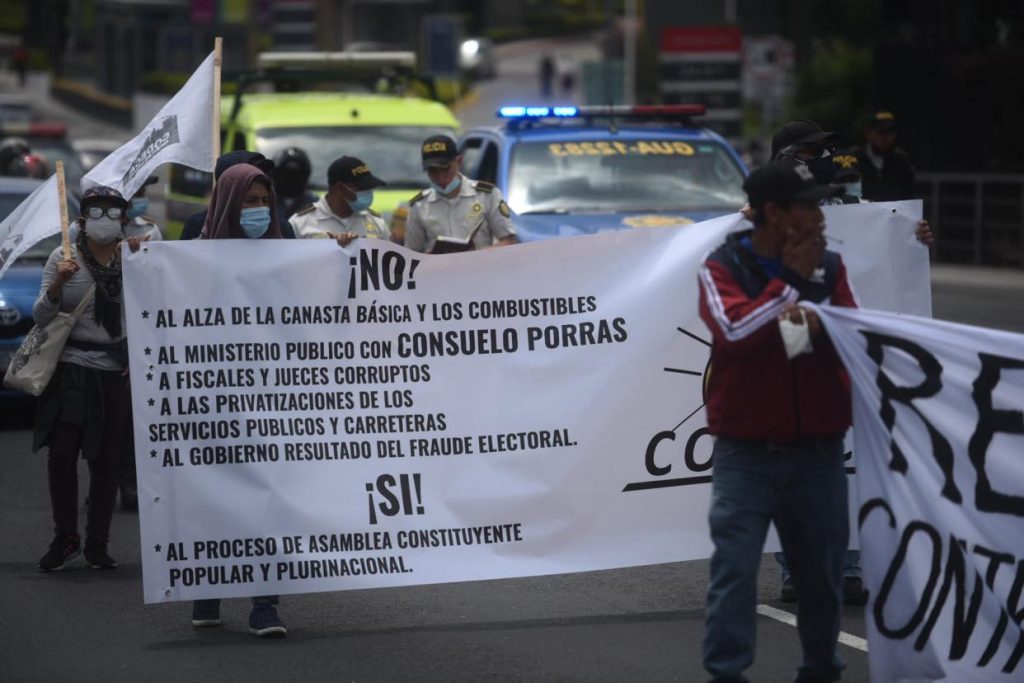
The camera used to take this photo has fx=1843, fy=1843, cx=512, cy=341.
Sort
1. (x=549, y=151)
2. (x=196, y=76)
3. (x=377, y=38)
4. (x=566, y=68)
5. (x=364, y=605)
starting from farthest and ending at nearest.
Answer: (x=377, y=38) → (x=566, y=68) → (x=549, y=151) → (x=196, y=76) → (x=364, y=605)

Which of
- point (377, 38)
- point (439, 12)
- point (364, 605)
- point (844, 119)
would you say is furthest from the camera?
point (439, 12)

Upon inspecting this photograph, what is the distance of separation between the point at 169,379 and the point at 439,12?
249 feet

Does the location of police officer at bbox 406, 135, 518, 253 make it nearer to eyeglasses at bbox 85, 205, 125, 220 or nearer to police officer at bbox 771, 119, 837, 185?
eyeglasses at bbox 85, 205, 125, 220

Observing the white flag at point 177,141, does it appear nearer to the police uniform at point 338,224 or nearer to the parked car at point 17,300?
the police uniform at point 338,224

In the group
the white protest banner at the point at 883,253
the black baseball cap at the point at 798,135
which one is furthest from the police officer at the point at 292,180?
the white protest banner at the point at 883,253

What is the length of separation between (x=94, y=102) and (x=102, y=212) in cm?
5979

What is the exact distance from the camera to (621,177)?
12.6 m

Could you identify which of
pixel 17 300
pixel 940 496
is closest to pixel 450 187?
pixel 17 300

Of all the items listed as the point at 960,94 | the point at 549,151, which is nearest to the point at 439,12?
the point at 960,94

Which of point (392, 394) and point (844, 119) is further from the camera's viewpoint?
point (844, 119)

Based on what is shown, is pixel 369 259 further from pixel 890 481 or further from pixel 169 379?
pixel 890 481

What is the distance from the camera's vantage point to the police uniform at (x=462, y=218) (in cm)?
1009

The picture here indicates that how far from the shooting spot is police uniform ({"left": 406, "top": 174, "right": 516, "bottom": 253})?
10.1 m

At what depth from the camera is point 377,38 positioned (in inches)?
3002
